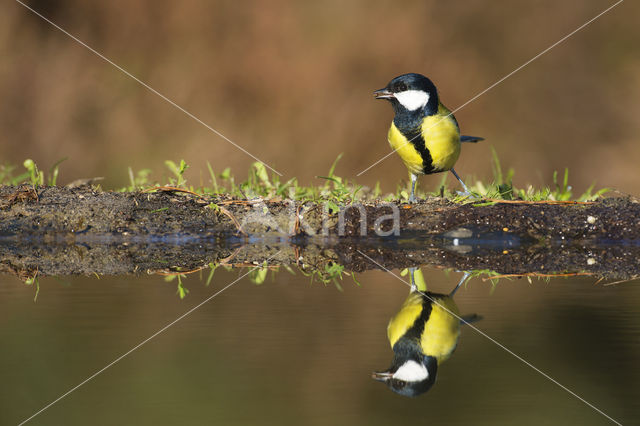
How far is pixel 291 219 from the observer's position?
199 inches

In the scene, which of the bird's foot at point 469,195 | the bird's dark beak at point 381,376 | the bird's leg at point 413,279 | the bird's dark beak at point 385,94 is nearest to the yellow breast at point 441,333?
the bird's dark beak at point 381,376

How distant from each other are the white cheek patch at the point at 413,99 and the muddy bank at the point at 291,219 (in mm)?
636

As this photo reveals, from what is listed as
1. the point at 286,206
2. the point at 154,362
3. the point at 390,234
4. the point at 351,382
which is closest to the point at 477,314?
the point at 351,382

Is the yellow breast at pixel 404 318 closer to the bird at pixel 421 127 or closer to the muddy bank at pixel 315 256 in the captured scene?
the muddy bank at pixel 315 256

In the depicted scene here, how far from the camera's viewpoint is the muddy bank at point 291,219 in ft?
16.1

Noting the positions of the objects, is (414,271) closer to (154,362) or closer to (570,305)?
(570,305)

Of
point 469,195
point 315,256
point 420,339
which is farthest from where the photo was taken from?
point 469,195

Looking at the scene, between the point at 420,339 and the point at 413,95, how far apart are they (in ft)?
9.69

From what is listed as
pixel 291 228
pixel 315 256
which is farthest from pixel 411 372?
pixel 291 228

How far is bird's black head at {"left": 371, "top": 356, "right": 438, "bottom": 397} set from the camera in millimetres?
1895

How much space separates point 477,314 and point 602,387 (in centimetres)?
88

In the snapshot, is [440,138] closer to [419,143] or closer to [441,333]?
[419,143]

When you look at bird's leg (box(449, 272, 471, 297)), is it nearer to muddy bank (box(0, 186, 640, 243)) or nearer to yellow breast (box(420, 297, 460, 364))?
yellow breast (box(420, 297, 460, 364))

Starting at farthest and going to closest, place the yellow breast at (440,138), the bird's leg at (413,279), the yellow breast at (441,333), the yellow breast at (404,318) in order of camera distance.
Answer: the yellow breast at (440,138), the bird's leg at (413,279), the yellow breast at (404,318), the yellow breast at (441,333)
